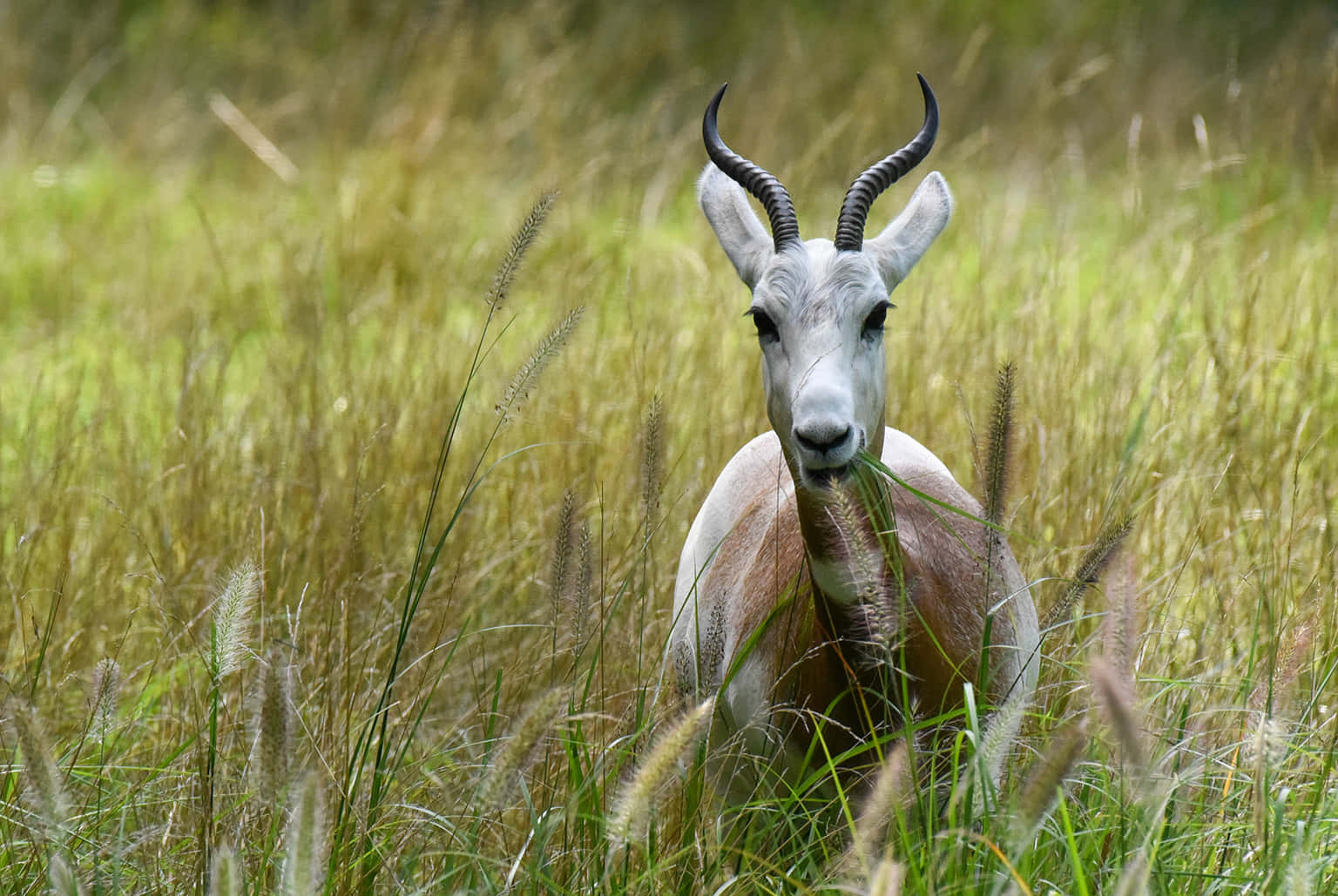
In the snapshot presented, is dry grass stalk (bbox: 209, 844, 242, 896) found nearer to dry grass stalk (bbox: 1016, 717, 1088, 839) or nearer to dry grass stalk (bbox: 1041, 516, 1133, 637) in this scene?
dry grass stalk (bbox: 1016, 717, 1088, 839)

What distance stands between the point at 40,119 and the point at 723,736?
9371mm

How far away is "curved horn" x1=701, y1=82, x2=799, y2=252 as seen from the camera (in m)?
2.99

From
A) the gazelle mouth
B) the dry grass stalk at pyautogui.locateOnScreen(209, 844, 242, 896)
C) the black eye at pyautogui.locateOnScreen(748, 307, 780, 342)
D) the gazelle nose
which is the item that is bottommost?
the dry grass stalk at pyautogui.locateOnScreen(209, 844, 242, 896)

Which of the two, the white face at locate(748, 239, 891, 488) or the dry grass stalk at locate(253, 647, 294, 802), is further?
the white face at locate(748, 239, 891, 488)

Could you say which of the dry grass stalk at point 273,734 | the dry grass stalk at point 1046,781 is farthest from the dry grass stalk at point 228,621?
the dry grass stalk at point 1046,781

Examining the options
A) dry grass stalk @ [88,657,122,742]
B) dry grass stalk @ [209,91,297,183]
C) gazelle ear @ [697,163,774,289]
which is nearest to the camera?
dry grass stalk @ [88,657,122,742]

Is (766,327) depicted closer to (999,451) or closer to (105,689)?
(999,451)

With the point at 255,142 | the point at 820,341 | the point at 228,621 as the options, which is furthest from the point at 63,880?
the point at 255,142

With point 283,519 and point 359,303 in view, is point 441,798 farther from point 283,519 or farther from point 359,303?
point 359,303

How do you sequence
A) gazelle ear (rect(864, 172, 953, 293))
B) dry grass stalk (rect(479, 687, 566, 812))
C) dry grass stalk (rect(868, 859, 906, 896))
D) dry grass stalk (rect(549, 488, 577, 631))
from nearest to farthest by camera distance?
1. dry grass stalk (rect(868, 859, 906, 896))
2. dry grass stalk (rect(479, 687, 566, 812))
3. dry grass stalk (rect(549, 488, 577, 631))
4. gazelle ear (rect(864, 172, 953, 293))

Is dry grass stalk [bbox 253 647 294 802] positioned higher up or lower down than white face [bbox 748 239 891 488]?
lower down

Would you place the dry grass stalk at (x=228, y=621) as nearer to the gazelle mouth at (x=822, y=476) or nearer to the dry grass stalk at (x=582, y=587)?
the dry grass stalk at (x=582, y=587)

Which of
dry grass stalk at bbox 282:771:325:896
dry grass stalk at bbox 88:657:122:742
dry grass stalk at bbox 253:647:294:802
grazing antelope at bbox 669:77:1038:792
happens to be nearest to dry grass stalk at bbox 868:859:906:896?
dry grass stalk at bbox 282:771:325:896

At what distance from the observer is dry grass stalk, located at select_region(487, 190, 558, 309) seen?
2.55m
